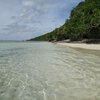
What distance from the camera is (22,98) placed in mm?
6867

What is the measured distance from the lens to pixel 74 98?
6.66 m

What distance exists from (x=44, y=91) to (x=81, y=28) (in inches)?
1958

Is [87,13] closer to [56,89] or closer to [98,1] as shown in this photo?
[98,1]

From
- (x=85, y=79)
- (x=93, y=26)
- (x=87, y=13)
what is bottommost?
(x=85, y=79)

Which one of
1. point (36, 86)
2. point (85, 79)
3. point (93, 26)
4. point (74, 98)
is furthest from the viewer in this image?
point (93, 26)

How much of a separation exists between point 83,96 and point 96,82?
6.80 ft

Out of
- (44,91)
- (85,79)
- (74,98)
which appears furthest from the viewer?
(85,79)

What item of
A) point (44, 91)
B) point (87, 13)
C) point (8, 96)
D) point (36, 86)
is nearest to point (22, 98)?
point (8, 96)

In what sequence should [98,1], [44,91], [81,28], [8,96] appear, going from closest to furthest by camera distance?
[8,96]
[44,91]
[81,28]
[98,1]

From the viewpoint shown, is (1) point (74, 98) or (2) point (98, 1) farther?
(2) point (98, 1)

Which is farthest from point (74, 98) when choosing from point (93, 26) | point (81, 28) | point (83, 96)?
point (81, 28)

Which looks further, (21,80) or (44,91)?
(21,80)

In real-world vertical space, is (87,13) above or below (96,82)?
above

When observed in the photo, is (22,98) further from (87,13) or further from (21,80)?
(87,13)
